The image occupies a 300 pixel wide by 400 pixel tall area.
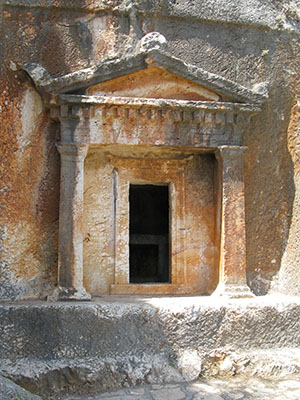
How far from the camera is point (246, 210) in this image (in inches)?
214

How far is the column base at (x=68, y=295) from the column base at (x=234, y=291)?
4.52 ft

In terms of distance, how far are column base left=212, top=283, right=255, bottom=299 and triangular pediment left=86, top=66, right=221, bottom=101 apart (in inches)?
78.8

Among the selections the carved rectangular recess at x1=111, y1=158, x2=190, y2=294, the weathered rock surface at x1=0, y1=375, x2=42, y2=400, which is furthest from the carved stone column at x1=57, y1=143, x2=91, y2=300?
the weathered rock surface at x1=0, y1=375, x2=42, y2=400

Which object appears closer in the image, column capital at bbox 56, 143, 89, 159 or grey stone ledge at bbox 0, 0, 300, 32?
column capital at bbox 56, 143, 89, 159

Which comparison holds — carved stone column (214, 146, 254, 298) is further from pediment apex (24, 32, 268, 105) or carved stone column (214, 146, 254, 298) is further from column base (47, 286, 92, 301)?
column base (47, 286, 92, 301)

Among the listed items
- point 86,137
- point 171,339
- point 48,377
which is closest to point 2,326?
point 48,377

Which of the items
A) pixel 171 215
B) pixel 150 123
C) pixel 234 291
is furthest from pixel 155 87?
pixel 234 291

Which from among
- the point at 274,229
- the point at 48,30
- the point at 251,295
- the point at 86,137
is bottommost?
the point at 251,295

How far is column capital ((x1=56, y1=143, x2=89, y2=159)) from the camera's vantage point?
487 cm

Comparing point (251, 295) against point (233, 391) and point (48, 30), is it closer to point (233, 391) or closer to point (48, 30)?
point (233, 391)

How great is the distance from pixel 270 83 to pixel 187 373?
3320mm

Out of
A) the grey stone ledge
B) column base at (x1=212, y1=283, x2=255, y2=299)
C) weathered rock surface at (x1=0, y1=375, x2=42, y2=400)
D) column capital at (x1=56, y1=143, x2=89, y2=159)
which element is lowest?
weathered rock surface at (x1=0, y1=375, x2=42, y2=400)

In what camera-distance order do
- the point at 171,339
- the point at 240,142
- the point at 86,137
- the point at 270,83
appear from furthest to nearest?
the point at 270,83 < the point at 240,142 < the point at 86,137 < the point at 171,339

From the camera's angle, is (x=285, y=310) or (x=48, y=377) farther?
(x=285, y=310)
